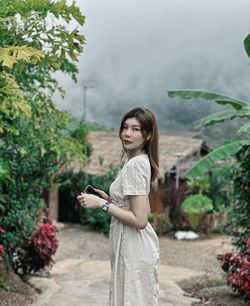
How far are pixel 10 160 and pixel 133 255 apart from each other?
11.3 feet

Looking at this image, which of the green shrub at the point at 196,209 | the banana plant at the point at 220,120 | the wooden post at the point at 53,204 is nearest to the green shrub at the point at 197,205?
the green shrub at the point at 196,209

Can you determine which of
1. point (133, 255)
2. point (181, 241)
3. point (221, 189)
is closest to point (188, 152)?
point (221, 189)

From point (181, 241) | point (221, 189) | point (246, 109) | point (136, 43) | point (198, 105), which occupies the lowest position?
point (181, 241)

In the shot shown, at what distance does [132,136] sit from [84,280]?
4929 mm

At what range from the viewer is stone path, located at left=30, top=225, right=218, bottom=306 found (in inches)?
250

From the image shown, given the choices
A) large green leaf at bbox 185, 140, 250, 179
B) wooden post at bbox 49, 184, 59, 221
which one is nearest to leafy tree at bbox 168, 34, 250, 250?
large green leaf at bbox 185, 140, 250, 179

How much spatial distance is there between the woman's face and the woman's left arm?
0.99 feet

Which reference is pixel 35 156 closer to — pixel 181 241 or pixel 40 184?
pixel 40 184

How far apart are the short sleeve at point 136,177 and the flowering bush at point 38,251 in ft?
14.2

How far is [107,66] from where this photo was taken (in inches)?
1299

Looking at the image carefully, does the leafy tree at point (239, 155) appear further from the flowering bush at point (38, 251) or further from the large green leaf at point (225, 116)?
the flowering bush at point (38, 251)

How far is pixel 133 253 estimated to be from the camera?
3326 mm

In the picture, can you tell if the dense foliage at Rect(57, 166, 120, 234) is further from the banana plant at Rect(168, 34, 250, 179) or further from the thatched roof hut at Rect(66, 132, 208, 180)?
the banana plant at Rect(168, 34, 250, 179)

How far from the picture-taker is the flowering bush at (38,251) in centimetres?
742
